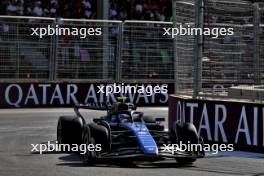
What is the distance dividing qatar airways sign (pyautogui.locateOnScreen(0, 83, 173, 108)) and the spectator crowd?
5037 millimetres

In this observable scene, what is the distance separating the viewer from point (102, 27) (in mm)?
18453

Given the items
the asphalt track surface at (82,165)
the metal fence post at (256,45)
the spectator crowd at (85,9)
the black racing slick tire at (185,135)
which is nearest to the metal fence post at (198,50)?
the metal fence post at (256,45)

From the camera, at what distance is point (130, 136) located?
998 cm

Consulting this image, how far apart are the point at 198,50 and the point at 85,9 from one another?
41.1 ft

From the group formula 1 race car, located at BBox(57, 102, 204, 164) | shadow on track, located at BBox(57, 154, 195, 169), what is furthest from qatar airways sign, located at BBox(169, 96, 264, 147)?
shadow on track, located at BBox(57, 154, 195, 169)

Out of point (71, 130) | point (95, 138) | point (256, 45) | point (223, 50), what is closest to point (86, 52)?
point (223, 50)

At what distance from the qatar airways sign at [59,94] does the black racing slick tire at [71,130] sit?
6.33 m

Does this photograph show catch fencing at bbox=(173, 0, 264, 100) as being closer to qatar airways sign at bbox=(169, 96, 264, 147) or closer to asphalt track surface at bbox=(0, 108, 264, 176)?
qatar airways sign at bbox=(169, 96, 264, 147)

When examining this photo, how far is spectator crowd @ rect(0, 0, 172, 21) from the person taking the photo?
73.5 ft

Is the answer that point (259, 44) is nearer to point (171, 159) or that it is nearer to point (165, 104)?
point (171, 159)

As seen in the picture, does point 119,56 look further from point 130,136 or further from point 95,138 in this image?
point 95,138

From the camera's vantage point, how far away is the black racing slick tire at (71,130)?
36.2 feet

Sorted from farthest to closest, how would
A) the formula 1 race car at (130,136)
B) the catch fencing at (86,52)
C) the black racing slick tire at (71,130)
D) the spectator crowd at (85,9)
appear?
the spectator crowd at (85,9)
the catch fencing at (86,52)
the black racing slick tire at (71,130)
the formula 1 race car at (130,136)

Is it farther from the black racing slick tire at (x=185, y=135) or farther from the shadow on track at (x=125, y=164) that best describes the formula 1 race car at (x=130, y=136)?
the shadow on track at (x=125, y=164)
